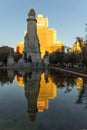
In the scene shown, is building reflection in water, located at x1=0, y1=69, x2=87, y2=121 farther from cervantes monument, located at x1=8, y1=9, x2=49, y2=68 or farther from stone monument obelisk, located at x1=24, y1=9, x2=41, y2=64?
stone monument obelisk, located at x1=24, y1=9, x2=41, y2=64

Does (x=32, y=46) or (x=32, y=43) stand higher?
(x=32, y=43)

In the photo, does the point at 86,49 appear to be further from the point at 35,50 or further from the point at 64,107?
the point at 35,50

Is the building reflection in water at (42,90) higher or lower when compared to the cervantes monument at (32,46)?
lower

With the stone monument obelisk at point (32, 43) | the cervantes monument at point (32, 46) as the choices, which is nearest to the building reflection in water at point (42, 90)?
the cervantes monument at point (32, 46)

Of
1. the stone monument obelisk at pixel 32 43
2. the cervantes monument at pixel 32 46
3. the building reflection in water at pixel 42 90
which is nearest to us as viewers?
the building reflection in water at pixel 42 90

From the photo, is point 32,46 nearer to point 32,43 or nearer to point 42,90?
point 32,43

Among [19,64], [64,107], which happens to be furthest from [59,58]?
[64,107]

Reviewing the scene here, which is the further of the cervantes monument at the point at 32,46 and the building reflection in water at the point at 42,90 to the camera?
the cervantes monument at the point at 32,46

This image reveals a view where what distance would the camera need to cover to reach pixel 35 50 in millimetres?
108812

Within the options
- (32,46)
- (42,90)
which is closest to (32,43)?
(32,46)

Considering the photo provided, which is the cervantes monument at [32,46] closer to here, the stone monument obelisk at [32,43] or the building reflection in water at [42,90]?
the stone monument obelisk at [32,43]

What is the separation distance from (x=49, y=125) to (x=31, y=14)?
347ft

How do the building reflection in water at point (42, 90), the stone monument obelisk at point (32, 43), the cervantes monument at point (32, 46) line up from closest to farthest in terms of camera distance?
the building reflection in water at point (42, 90)
the cervantes monument at point (32, 46)
the stone monument obelisk at point (32, 43)

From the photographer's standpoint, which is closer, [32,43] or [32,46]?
[32,46]
